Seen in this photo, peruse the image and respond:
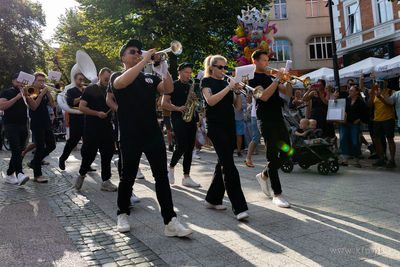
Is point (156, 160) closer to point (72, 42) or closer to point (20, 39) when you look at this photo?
point (20, 39)

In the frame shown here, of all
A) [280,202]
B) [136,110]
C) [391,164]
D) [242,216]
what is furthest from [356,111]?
[136,110]

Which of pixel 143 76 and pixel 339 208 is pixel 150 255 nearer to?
pixel 143 76

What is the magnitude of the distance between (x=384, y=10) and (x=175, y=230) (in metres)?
22.7

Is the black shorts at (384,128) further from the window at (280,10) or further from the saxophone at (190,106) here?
the window at (280,10)

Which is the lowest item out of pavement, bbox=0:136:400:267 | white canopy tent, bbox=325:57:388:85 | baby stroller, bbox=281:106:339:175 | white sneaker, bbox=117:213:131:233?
pavement, bbox=0:136:400:267

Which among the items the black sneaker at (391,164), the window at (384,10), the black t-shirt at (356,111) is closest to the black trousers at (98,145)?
the black t-shirt at (356,111)

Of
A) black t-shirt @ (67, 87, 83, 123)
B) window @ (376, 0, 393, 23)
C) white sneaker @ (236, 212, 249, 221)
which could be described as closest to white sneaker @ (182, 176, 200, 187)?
white sneaker @ (236, 212, 249, 221)

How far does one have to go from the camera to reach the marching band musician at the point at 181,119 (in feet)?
20.0

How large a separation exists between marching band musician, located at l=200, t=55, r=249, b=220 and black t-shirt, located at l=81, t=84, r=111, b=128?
2150 millimetres

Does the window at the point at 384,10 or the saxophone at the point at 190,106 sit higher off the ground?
the window at the point at 384,10

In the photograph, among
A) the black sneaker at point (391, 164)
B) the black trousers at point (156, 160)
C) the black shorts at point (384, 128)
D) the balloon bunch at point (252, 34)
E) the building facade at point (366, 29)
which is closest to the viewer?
the black trousers at point (156, 160)

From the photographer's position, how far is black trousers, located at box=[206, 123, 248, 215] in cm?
421

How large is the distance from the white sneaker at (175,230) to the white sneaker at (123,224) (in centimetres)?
45

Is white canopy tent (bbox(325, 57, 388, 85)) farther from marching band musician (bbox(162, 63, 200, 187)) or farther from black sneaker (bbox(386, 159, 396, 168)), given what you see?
marching band musician (bbox(162, 63, 200, 187))
